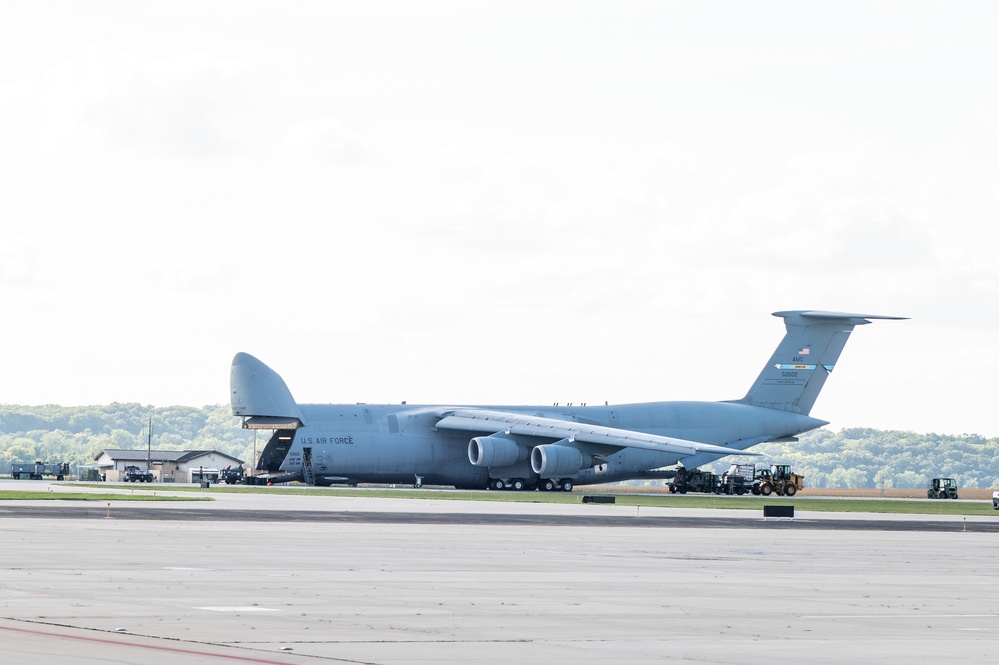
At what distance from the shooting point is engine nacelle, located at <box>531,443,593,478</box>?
99.1 m

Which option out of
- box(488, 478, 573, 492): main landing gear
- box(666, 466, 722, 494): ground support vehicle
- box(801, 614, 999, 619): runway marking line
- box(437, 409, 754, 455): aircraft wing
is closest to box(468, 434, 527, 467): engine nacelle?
box(437, 409, 754, 455): aircraft wing

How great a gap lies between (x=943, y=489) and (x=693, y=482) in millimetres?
22390

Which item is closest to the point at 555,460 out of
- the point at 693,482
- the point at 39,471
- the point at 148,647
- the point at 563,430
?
the point at 563,430

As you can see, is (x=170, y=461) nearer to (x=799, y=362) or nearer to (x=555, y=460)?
(x=799, y=362)

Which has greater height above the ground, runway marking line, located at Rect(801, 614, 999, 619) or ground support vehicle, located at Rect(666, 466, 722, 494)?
ground support vehicle, located at Rect(666, 466, 722, 494)

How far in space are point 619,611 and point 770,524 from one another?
32907 millimetres

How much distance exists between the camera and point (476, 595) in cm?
2236

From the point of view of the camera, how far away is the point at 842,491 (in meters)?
142

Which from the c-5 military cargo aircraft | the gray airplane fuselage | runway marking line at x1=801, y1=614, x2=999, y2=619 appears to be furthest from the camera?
the gray airplane fuselage

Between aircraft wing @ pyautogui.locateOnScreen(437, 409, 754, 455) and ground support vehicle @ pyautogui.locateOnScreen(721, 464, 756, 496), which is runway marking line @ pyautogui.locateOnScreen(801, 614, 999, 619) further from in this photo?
ground support vehicle @ pyautogui.locateOnScreen(721, 464, 756, 496)

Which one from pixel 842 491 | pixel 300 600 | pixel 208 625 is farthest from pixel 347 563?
pixel 842 491

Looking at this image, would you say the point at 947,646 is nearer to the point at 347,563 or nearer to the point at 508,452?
the point at 347,563

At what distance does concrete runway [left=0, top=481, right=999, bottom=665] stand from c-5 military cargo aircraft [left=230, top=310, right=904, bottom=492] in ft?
183

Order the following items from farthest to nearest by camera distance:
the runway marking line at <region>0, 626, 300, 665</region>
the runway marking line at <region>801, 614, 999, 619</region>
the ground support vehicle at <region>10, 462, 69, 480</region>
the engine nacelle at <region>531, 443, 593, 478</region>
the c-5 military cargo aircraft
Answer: the ground support vehicle at <region>10, 462, 69, 480</region> → the c-5 military cargo aircraft → the engine nacelle at <region>531, 443, 593, 478</region> → the runway marking line at <region>801, 614, 999, 619</region> → the runway marking line at <region>0, 626, 300, 665</region>
